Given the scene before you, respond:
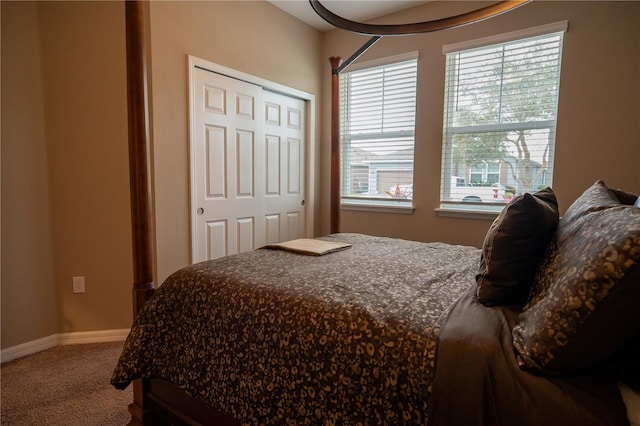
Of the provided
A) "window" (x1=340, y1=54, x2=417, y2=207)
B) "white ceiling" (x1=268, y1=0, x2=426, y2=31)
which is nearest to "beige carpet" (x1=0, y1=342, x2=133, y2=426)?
"window" (x1=340, y1=54, x2=417, y2=207)

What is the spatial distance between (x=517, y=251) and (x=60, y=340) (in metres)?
2.97

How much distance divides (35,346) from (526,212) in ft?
9.95

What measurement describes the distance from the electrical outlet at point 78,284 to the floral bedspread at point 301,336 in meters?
1.44

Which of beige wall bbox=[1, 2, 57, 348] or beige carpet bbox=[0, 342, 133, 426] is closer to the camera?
beige carpet bbox=[0, 342, 133, 426]

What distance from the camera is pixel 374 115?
377 centimetres

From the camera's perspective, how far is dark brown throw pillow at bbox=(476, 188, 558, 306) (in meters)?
1.06

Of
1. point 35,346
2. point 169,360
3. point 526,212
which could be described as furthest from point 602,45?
point 35,346

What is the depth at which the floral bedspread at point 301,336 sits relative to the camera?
3.11 feet

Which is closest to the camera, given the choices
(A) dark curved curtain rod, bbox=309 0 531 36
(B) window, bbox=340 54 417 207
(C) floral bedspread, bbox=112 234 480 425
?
(C) floral bedspread, bbox=112 234 480 425

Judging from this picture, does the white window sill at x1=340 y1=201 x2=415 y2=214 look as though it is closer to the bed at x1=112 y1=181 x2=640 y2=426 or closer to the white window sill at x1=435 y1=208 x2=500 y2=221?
the white window sill at x1=435 y1=208 x2=500 y2=221

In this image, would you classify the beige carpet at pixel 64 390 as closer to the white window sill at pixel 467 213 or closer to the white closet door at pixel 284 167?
the white closet door at pixel 284 167

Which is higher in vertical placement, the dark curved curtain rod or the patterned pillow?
the dark curved curtain rod

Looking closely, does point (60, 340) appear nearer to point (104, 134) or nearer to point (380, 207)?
point (104, 134)

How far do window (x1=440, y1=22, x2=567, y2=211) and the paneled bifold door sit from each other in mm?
1570
